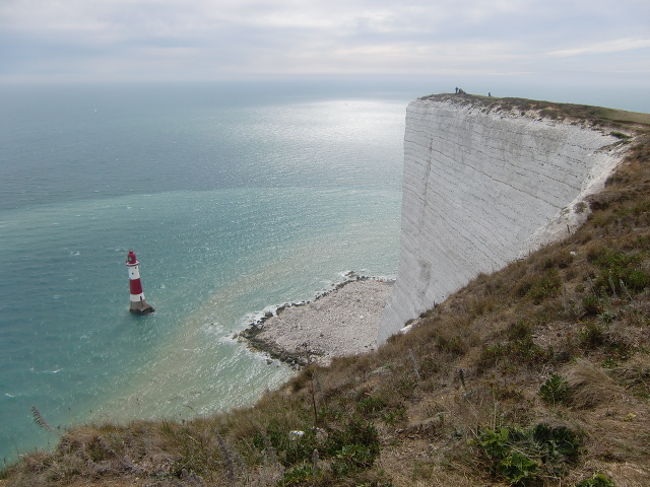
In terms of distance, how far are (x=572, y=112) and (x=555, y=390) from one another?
15.7m

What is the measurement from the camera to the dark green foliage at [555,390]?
17.6ft

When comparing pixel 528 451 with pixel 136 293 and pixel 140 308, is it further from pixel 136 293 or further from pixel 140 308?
pixel 136 293

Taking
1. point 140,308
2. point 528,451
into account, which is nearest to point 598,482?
point 528,451

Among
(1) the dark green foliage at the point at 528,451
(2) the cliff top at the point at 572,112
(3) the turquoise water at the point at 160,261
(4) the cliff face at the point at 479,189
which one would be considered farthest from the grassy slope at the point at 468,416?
→ (2) the cliff top at the point at 572,112

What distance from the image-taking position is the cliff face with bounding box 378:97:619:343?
15219mm

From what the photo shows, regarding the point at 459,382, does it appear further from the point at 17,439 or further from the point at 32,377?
the point at 32,377

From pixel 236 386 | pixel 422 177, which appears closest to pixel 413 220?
pixel 422 177

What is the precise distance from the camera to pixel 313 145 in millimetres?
103562

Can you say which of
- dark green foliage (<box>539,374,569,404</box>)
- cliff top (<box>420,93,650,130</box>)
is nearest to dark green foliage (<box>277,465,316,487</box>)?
dark green foliage (<box>539,374,569,404</box>)

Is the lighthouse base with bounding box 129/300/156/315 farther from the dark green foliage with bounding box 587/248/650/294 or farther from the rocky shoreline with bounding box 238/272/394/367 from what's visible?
the dark green foliage with bounding box 587/248/650/294

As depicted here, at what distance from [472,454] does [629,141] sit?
14260mm

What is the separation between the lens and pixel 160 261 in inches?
1614

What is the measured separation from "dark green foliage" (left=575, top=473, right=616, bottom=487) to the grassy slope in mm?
16

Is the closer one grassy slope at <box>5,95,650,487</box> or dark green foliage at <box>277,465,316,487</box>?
A: grassy slope at <box>5,95,650,487</box>
